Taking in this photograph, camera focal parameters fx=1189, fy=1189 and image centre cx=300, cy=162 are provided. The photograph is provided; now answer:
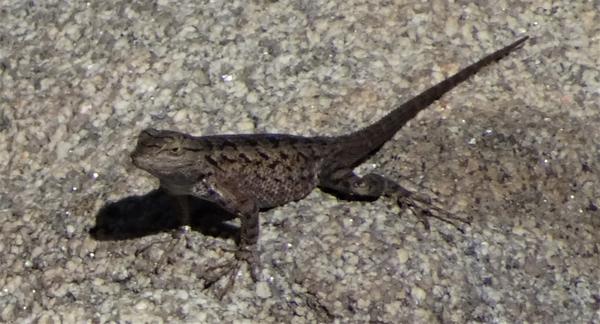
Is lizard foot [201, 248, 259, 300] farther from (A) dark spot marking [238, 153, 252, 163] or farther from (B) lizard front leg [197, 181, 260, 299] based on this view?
(A) dark spot marking [238, 153, 252, 163]

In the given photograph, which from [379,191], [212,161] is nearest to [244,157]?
[212,161]

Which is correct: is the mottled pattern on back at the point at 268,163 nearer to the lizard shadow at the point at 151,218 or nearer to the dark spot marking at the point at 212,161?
the dark spot marking at the point at 212,161

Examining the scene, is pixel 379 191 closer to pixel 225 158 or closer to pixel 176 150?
pixel 225 158

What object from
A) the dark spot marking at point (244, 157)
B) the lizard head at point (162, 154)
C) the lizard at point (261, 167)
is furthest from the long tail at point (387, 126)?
the lizard head at point (162, 154)

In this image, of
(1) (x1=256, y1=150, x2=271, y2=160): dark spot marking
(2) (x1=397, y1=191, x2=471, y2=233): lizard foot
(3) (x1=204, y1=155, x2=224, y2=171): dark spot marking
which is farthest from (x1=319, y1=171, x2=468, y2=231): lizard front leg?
(3) (x1=204, y1=155, x2=224, y2=171): dark spot marking

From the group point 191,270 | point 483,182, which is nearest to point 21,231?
point 191,270

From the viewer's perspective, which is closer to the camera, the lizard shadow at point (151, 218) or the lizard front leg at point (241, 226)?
the lizard front leg at point (241, 226)
